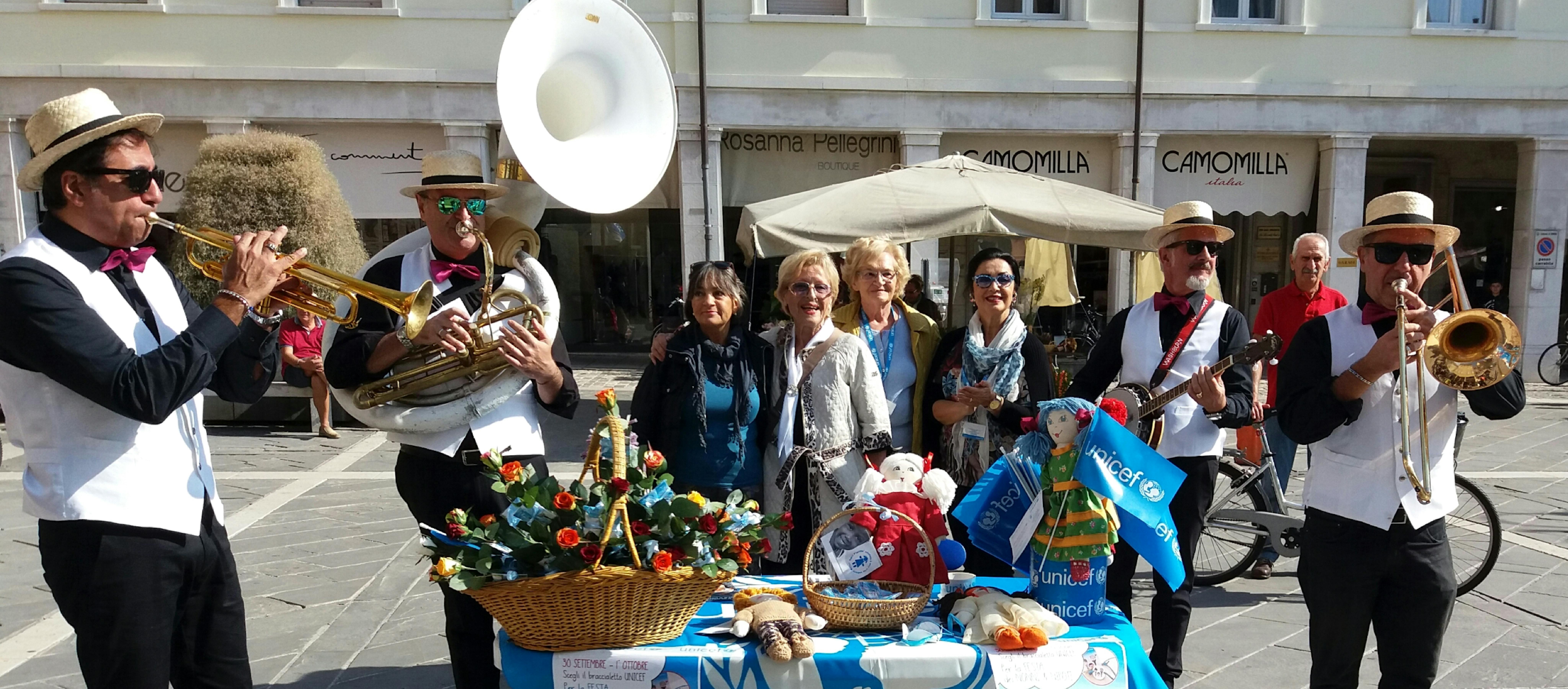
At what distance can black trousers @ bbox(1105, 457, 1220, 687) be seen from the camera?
3143 mm

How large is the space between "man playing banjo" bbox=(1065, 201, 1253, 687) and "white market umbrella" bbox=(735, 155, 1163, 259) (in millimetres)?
2457

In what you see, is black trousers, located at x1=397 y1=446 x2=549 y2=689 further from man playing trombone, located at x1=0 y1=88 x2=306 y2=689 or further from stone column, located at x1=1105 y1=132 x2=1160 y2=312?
stone column, located at x1=1105 y1=132 x2=1160 y2=312

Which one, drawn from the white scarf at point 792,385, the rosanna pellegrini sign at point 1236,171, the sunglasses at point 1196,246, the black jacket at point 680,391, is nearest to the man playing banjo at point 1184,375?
the sunglasses at point 1196,246

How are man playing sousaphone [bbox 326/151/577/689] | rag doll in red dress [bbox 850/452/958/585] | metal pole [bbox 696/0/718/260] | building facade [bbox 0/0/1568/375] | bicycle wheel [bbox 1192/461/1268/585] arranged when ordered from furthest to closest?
metal pole [bbox 696/0/718/260] → building facade [bbox 0/0/1568/375] → bicycle wheel [bbox 1192/461/1268/585] → man playing sousaphone [bbox 326/151/577/689] → rag doll in red dress [bbox 850/452/958/585]

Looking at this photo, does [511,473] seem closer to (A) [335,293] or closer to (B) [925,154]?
(A) [335,293]

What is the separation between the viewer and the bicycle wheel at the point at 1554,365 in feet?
37.0

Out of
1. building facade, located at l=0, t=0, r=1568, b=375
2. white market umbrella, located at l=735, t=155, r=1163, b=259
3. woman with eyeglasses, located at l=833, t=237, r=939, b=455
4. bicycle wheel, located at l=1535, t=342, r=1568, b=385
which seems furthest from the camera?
building facade, located at l=0, t=0, r=1568, b=375

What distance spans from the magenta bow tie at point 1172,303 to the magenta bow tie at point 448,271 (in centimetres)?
224

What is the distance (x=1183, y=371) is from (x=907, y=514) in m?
1.17

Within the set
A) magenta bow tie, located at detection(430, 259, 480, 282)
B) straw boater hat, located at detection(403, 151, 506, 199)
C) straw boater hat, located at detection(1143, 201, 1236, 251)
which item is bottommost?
magenta bow tie, located at detection(430, 259, 480, 282)

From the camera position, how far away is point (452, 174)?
269cm

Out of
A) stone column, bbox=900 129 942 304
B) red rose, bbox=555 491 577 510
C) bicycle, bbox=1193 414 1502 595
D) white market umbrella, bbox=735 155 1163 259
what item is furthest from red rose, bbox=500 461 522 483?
stone column, bbox=900 129 942 304

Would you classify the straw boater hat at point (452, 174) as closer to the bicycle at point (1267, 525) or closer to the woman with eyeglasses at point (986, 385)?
the woman with eyeglasses at point (986, 385)

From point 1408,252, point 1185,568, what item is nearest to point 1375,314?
point 1408,252
